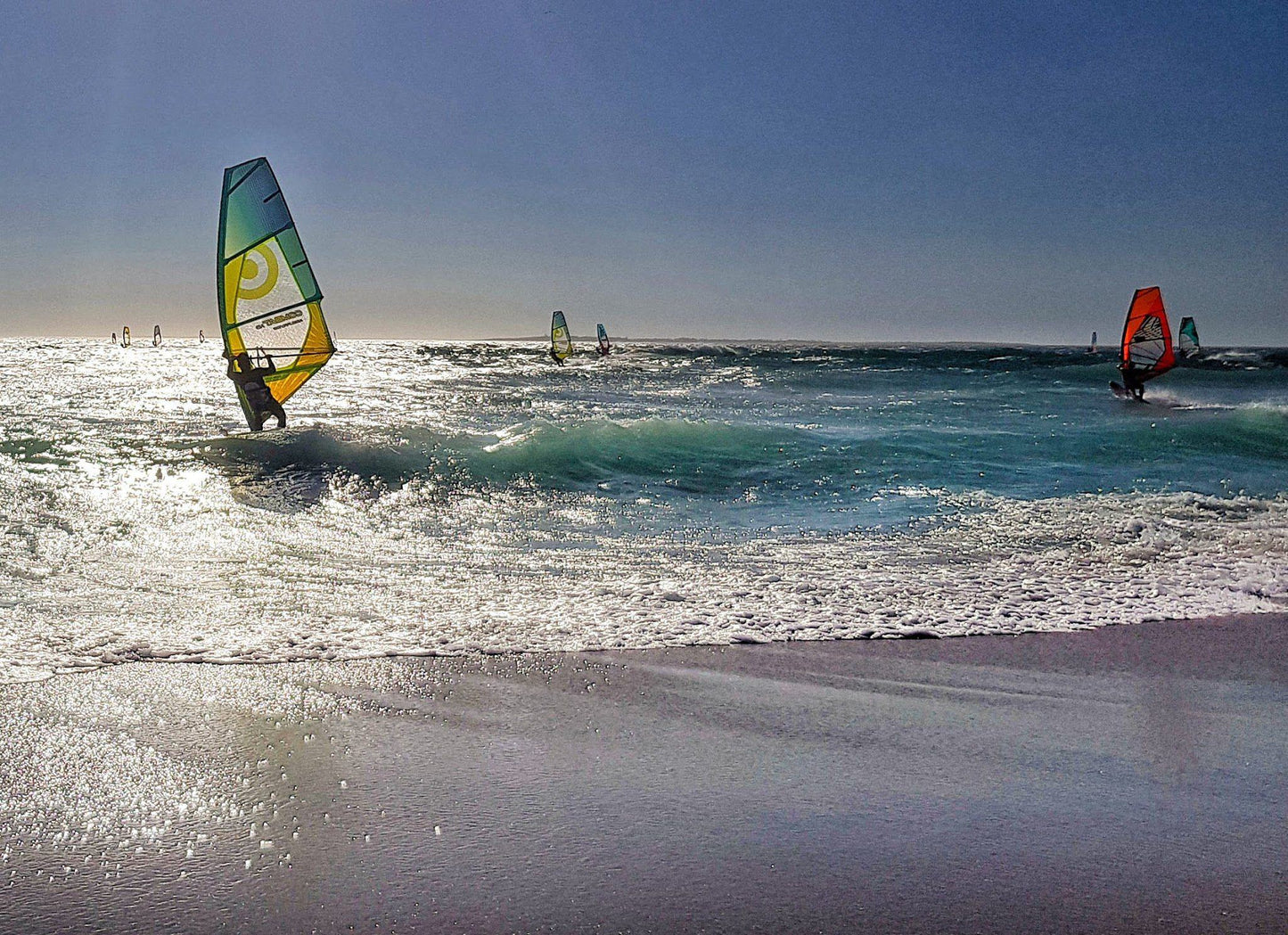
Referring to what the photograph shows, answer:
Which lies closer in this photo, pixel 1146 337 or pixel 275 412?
pixel 275 412

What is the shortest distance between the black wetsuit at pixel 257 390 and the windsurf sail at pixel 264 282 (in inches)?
2.7

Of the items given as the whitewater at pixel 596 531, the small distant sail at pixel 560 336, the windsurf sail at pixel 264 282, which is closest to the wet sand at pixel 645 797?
the whitewater at pixel 596 531

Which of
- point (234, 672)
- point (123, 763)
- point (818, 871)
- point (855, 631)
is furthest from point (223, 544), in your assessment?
point (818, 871)

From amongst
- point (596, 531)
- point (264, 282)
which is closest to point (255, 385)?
point (264, 282)

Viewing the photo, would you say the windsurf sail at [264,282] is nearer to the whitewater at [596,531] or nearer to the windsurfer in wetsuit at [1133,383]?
the whitewater at [596,531]

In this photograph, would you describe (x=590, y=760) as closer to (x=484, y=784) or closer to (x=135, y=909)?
(x=484, y=784)

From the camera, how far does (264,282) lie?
1227 centimetres

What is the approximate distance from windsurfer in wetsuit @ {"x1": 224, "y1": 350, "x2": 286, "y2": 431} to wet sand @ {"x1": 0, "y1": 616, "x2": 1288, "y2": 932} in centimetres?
997

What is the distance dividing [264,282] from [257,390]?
1.42 metres

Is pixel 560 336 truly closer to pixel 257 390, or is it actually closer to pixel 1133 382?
pixel 1133 382

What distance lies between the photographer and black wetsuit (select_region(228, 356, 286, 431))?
40.9 ft

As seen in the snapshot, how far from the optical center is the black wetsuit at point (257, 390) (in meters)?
12.5

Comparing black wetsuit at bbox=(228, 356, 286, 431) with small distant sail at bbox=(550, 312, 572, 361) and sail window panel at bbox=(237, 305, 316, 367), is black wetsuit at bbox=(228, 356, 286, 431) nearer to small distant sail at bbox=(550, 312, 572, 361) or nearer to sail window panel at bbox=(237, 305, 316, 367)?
sail window panel at bbox=(237, 305, 316, 367)

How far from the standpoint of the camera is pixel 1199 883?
1974mm
